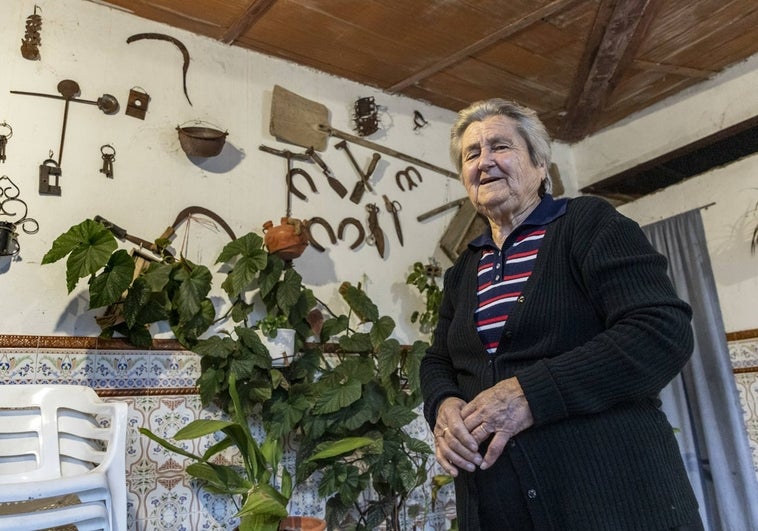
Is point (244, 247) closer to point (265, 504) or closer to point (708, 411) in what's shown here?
point (265, 504)

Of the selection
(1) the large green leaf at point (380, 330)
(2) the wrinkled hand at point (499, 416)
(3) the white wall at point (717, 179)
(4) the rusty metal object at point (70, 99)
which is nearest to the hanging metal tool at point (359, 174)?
(1) the large green leaf at point (380, 330)

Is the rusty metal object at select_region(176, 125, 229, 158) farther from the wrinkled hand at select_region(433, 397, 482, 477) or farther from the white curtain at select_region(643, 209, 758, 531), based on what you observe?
the white curtain at select_region(643, 209, 758, 531)

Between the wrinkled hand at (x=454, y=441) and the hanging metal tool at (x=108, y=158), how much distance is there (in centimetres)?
156

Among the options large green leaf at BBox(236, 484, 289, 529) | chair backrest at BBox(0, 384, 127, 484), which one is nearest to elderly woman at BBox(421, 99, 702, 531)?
large green leaf at BBox(236, 484, 289, 529)

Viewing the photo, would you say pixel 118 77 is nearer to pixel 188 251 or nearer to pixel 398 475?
pixel 188 251

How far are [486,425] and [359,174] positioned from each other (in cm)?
190

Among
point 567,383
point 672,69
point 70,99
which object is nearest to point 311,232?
point 70,99

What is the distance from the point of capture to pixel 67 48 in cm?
204

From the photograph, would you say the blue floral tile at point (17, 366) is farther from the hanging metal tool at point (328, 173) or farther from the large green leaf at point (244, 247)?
the hanging metal tool at point (328, 173)

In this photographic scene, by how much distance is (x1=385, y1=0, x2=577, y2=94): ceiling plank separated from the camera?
2.25 meters

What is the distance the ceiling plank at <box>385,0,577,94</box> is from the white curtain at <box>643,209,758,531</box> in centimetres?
125

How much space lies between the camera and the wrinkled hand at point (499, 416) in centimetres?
89

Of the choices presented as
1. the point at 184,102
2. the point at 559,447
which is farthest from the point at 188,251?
the point at 559,447

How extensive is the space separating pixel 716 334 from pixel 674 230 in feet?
1.84
